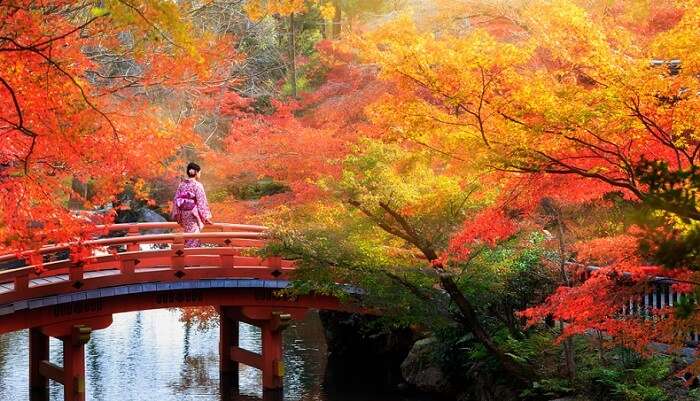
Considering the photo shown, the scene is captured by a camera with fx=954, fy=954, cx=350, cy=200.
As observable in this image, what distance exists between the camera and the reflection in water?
55.2 ft

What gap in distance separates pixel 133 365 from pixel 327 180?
278 inches

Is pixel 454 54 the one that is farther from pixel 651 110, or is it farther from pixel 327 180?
pixel 327 180

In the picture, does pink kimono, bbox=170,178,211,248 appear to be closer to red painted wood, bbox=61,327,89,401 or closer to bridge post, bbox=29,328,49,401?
red painted wood, bbox=61,327,89,401

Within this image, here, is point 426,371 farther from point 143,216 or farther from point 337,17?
point 337,17

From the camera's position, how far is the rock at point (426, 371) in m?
16.0

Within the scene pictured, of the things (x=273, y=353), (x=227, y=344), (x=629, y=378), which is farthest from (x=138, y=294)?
(x=629, y=378)

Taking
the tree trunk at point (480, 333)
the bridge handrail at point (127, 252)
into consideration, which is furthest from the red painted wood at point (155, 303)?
the tree trunk at point (480, 333)

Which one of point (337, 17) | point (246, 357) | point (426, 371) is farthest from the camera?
point (337, 17)

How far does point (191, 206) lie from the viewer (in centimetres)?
1641

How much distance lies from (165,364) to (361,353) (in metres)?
4.16

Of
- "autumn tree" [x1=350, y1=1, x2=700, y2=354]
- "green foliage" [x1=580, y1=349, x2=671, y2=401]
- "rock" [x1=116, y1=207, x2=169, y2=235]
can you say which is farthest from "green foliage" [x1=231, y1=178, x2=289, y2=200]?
"green foliage" [x1=580, y1=349, x2=671, y2=401]

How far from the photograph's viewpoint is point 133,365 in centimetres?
1866

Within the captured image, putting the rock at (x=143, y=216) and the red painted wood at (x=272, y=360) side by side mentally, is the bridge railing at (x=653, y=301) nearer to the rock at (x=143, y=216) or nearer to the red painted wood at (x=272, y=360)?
the red painted wood at (x=272, y=360)

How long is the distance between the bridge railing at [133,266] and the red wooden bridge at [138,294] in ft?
0.05
